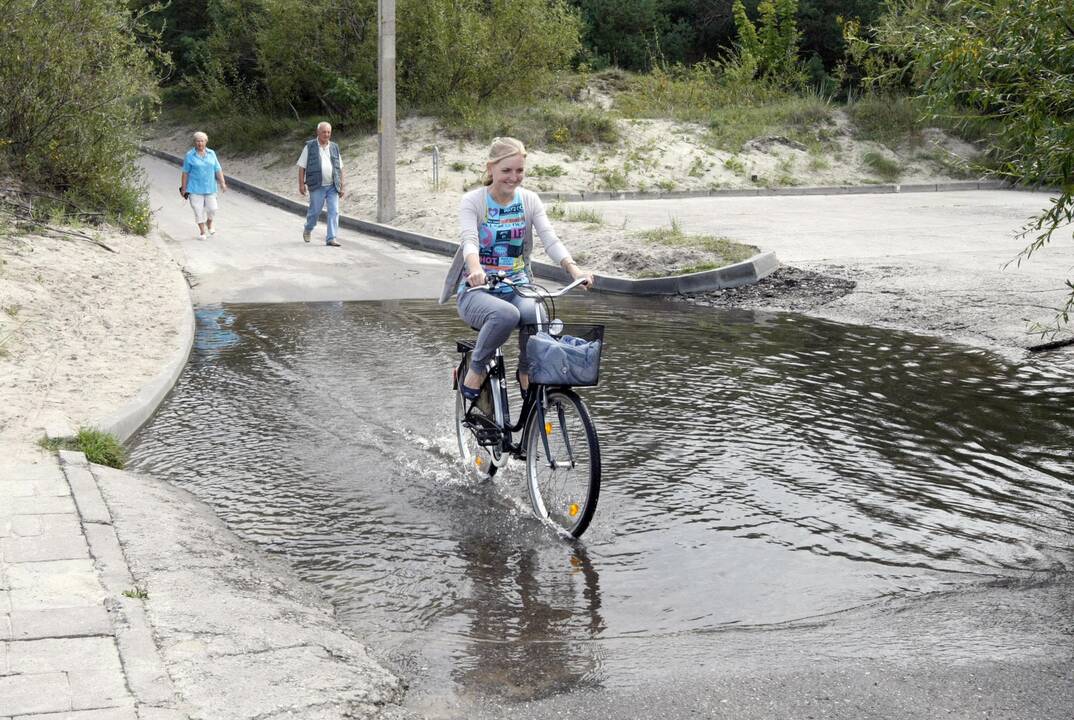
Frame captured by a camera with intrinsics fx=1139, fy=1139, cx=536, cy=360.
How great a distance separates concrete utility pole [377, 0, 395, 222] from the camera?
65.6 feet

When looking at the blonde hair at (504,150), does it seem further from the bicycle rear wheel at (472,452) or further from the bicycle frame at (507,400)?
the bicycle rear wheel at (472,452)

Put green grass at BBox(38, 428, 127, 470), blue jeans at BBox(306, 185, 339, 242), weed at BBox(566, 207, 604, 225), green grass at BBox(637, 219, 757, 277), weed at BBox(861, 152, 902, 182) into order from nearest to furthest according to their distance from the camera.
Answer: green grass at BBox(38, 428, 127, 470) < green grass at BBox(637, 219, 757, 277) < blue jeans at BBox(306, 185, 339, 242) < weed at BBox(566, 207, 604, 225) < weed at BBox(861, 152, 902, 182)

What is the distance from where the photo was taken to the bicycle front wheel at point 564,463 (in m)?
5.57

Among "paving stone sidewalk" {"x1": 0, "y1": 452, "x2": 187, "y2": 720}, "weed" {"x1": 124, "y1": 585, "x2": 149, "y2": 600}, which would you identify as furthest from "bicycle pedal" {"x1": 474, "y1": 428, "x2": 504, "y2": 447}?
"weed" {"x1": 124, "y1": 585, "x2": 149, "y2": 600}

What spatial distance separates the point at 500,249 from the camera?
6.24 metres

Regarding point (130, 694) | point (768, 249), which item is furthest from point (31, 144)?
point (130, 694)

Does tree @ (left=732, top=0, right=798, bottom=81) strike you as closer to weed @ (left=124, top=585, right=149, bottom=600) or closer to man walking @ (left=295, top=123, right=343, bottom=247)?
man walking @ (left=295, top=123, right=343, bottom=247)

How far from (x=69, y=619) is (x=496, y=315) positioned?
263 centimetres

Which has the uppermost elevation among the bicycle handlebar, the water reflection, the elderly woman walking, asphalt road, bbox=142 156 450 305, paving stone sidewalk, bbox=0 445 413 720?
the bicycle handlebar

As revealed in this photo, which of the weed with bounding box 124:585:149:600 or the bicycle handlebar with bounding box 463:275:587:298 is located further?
the bicycle handlebar with bounding box 463:275:587:298

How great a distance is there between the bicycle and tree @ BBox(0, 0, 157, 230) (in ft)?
37.9

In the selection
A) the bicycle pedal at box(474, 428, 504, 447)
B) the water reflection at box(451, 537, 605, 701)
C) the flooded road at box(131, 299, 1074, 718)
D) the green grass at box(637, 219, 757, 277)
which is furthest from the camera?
the green grass at box(637, 219, 757, 277)

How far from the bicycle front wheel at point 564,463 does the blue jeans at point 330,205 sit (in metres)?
12.6

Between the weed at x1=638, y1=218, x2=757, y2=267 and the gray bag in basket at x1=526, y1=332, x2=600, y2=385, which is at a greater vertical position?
the gray bag in basket at x1=526, y1=332, x2=600, y2=385
